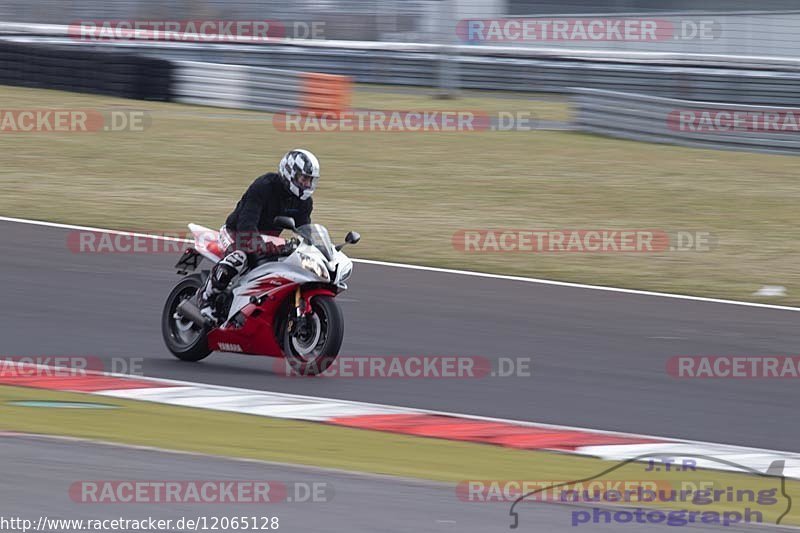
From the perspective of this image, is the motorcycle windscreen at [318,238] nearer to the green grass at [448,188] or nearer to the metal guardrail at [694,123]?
the green grass at [448,188]

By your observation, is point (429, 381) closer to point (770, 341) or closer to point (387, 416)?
point (387, 416)

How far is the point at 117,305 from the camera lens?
1163 centimetres

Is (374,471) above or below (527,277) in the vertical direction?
below

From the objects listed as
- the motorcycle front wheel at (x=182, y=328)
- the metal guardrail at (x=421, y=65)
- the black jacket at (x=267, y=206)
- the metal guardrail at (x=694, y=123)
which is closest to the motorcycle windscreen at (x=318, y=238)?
the black jacket at (x=267, y=206)

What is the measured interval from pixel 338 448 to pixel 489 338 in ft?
13.1

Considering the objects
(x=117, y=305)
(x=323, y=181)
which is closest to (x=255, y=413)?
(x=117, y=305)

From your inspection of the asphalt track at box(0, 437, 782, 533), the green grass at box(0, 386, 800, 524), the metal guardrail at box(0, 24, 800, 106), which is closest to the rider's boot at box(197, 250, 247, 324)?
the green grass at box(0, 386, 800, 524)

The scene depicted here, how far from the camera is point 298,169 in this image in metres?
9.05

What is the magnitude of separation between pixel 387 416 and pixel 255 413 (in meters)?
Result: 0.80

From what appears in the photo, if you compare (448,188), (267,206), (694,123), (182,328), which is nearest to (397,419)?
(267,206)

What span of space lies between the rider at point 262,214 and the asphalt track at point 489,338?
2.29ft

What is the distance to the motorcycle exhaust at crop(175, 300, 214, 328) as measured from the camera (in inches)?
382

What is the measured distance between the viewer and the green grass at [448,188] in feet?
48.3

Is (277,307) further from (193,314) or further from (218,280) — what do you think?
(193,314)
